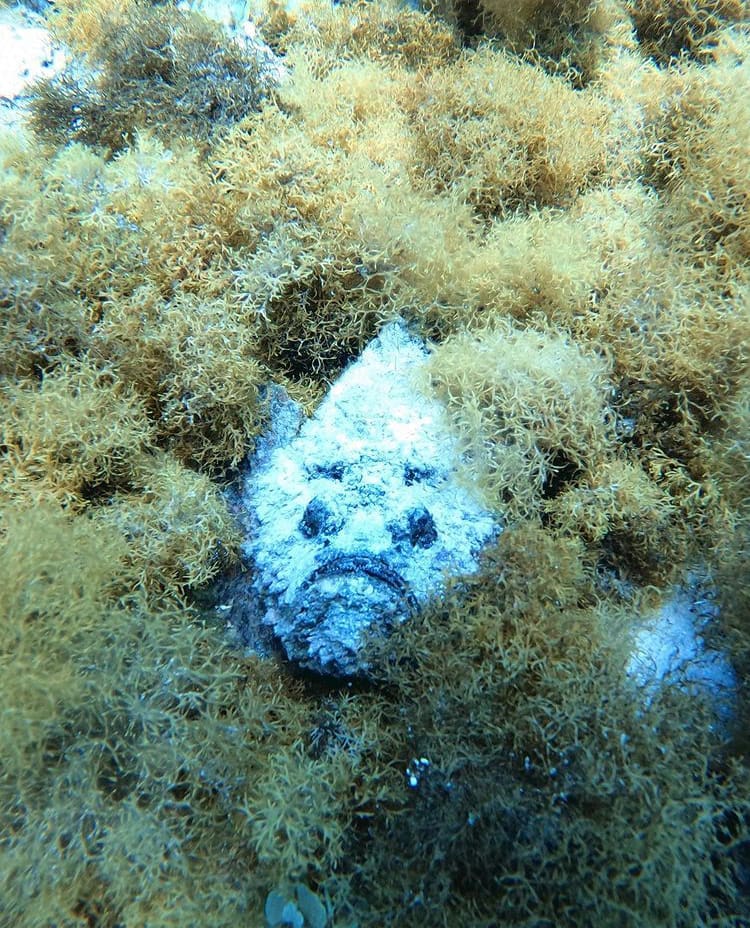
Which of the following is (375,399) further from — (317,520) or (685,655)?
(685,655)

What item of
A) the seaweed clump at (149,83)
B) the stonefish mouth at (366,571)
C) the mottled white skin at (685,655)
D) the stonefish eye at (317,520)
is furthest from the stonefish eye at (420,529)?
the seaweed clump at (149,83)

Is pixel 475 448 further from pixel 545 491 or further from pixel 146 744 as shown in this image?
pixel 146 744

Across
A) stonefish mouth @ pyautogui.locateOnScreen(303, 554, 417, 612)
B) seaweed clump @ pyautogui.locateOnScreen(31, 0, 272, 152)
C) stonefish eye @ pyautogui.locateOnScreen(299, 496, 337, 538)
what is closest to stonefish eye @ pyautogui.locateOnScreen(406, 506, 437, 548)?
stonefish mouth @ pyautogui.locateOnScreen(303, 554, 417, 612)

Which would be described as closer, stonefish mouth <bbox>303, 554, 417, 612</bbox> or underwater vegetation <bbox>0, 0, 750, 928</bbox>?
underwater vegetation <bbox>0, 0, 750, 928</bbox>

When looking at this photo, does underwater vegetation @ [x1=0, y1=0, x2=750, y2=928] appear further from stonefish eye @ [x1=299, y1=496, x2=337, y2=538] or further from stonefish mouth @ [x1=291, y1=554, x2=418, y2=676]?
stonefish eye @ [x1=299, y1=496, x2=337, y2=538]

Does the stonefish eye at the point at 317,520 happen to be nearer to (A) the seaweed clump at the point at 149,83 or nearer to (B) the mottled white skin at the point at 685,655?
(B) the mottled white skin at the point at 685,655
